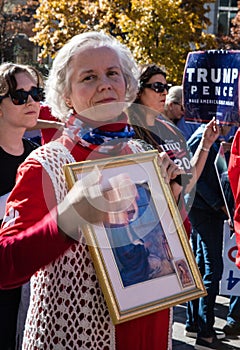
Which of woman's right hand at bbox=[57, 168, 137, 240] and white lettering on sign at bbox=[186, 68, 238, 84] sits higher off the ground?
woman's right hand at bbox=[57, 168, 137, 240]

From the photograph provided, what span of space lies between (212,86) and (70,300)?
2667mm

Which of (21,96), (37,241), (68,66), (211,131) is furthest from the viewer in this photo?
(211,131)

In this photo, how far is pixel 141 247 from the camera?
1.93 m

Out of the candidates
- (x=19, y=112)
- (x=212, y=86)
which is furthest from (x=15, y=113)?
(x=212, y=86)

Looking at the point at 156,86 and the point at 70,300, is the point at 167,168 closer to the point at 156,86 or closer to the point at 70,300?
the point at 70,300

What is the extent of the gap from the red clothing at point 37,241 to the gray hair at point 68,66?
15 cm

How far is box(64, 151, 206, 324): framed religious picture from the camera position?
1.83 m

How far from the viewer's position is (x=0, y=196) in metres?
3.03

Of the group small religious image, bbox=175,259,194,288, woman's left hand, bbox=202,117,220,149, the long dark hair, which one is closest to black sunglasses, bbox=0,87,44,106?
the long dark hair

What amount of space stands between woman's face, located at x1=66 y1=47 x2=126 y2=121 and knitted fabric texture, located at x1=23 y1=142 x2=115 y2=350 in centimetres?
17

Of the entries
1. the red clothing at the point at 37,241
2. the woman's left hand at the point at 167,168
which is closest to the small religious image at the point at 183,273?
the red clothing at the point at 37,241

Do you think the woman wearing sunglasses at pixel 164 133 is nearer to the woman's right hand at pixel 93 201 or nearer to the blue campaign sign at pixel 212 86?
the blue campaign sign at pixel 212 86

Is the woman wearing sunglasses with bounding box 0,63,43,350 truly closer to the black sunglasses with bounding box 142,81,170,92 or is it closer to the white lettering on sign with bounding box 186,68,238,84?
the black sunglasses with bounding box 142,81,170,92

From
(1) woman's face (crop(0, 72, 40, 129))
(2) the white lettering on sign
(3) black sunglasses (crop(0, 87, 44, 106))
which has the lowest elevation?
(2) the white lettering on sign
